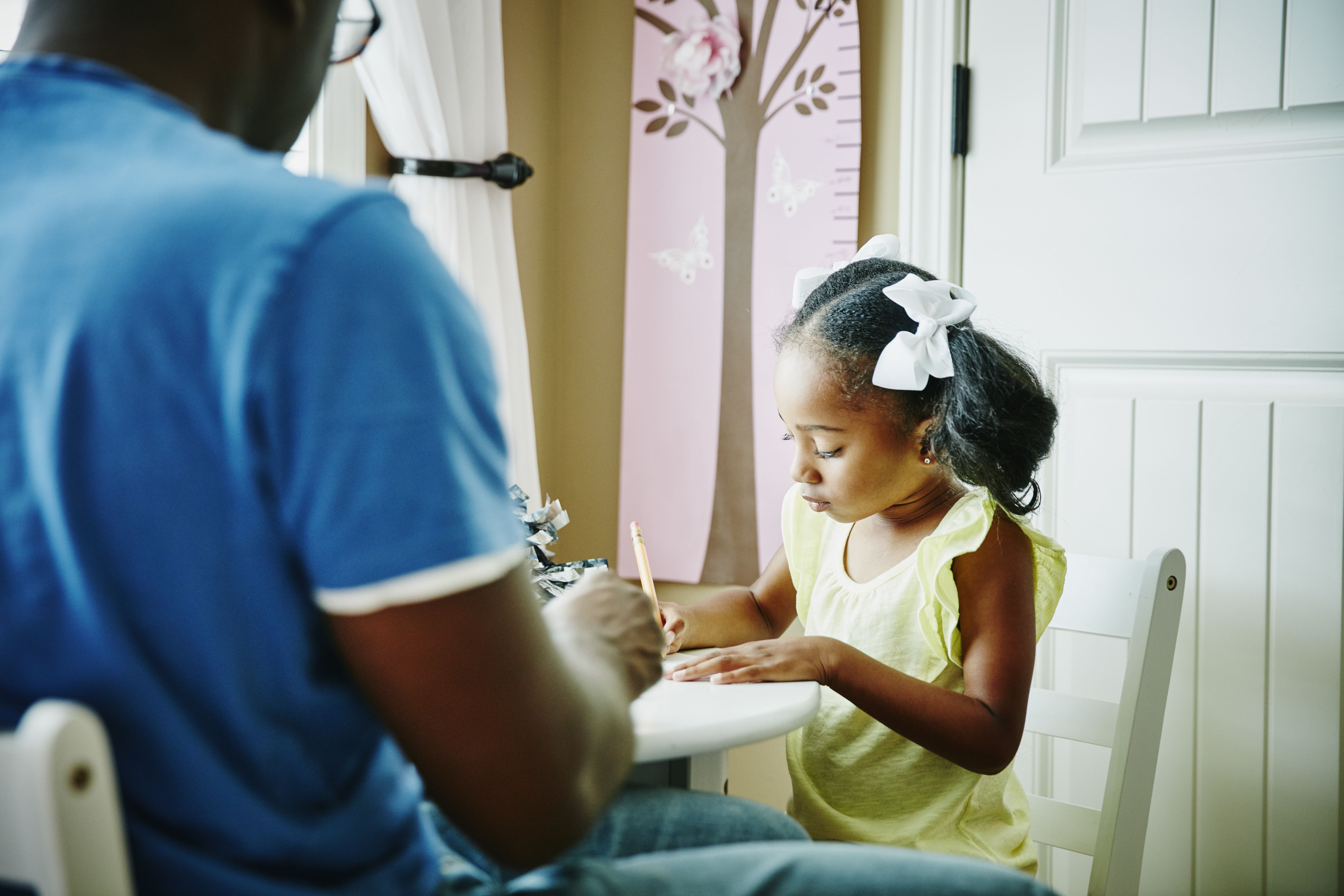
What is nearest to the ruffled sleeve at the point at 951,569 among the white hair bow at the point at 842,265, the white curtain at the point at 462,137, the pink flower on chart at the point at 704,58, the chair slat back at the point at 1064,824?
the chair slat back at the point at 1064,824

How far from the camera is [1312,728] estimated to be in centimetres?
144

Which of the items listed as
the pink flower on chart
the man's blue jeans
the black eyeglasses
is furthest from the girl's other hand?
the pink flower on chart

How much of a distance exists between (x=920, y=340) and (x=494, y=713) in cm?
88

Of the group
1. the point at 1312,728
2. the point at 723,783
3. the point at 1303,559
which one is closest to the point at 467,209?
the point at 723,783

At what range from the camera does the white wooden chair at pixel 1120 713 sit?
3.83 feet

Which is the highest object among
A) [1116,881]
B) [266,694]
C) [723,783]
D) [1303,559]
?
[266,694]

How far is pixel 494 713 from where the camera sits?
0.47 m

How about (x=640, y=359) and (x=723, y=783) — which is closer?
(x=723, y=783)

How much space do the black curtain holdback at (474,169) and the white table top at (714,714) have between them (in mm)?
988

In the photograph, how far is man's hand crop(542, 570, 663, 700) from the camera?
0.66 meters

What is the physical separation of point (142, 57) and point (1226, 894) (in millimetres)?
1740

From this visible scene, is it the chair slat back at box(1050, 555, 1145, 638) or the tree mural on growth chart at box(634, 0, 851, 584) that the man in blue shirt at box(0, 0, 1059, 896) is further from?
the tree mural on growth chart at box(634, 0, 851, 584)

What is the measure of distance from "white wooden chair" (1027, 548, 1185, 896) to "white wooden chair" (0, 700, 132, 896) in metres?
1.09

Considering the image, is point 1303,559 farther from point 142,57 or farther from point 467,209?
point 142,57
